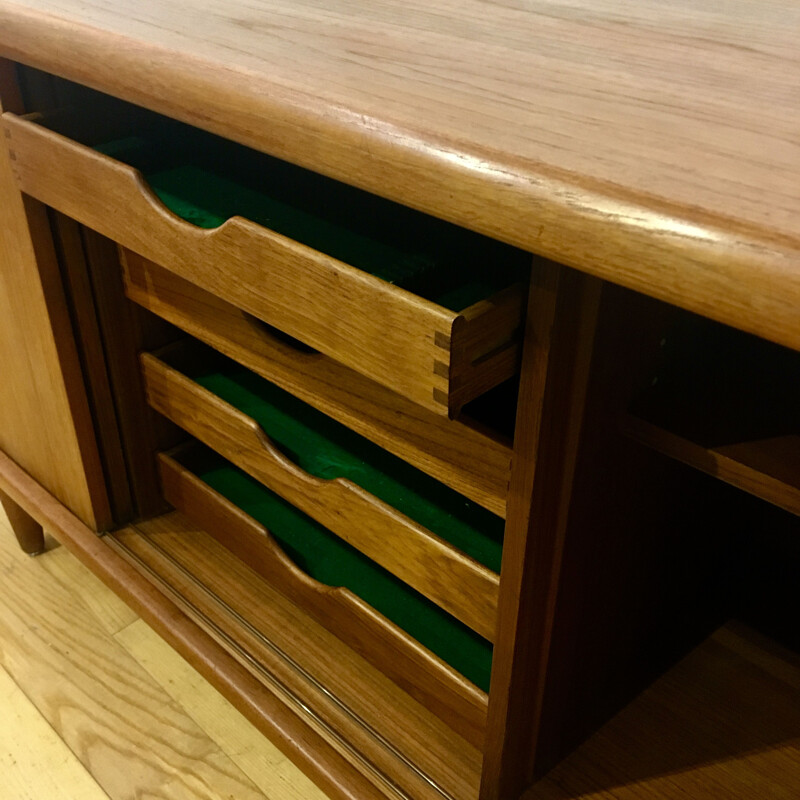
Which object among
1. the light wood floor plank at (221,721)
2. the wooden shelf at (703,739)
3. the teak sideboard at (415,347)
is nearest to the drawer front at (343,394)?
the teak sideboard at (415,347)

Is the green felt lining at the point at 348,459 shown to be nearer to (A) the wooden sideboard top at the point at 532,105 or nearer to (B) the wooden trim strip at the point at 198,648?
(B) the wooden trim strip at the point at 198,648

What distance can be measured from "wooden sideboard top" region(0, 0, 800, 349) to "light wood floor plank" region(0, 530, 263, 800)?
Answer: 60 cm

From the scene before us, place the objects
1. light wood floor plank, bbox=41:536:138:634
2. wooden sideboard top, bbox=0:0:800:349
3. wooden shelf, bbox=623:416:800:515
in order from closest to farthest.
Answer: wooden sideboard top, bbox=0:0:800:349 < wooden shelf, bbox=623:416:800:515 < light wood floor plank, bbox=41:536:138:634

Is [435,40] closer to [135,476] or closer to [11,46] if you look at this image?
[11,46]

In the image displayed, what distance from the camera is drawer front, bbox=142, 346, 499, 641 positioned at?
0.59 meters

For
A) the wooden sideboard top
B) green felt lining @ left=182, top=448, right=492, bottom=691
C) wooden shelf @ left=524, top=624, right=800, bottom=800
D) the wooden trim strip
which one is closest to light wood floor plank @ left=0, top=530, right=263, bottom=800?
the wooden trim strip

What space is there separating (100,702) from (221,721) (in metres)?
0.13

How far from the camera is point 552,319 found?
0.44 m

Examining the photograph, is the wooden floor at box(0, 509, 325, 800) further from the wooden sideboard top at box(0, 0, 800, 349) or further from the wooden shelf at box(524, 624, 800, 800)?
the wooden sideboard top at box(0, 0, 800, 349)

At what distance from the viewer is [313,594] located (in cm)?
75

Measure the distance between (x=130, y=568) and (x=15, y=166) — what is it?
38 centimetres

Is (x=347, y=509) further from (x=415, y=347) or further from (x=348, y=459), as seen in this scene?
(x=415, y=347)

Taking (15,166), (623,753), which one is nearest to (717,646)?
(623,753)

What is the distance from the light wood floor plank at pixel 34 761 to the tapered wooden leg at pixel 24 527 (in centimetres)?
20
